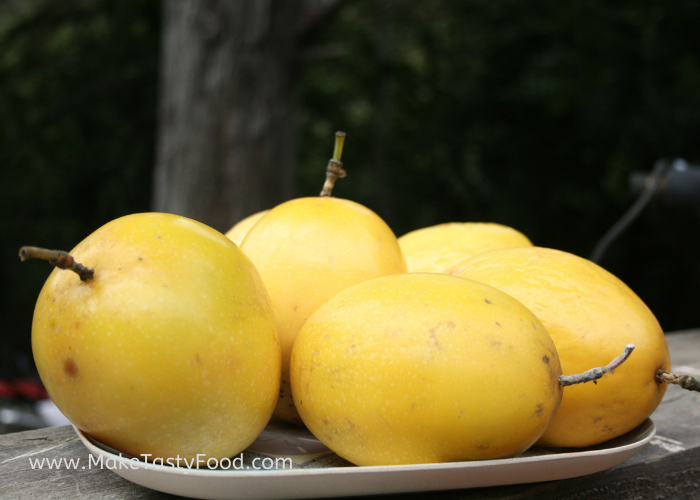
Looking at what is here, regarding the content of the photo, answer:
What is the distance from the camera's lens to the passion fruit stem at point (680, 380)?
683 mm

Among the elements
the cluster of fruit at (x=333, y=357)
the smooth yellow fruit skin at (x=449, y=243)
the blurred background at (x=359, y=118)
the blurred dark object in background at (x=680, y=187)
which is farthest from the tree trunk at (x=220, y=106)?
the cluster of fruit at (x=333, y=357)

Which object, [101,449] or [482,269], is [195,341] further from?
[482,269]

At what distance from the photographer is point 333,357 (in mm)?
683

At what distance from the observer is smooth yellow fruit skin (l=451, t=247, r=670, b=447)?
2.43 feet

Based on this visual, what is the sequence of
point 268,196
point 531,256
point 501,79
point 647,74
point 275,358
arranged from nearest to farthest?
point 275,358 < point 531,256 < point 268,196 < point 647,74 < point 501,79

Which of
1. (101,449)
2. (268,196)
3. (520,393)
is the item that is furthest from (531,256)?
(268,196)

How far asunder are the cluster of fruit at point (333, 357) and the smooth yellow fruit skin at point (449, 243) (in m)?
0.26

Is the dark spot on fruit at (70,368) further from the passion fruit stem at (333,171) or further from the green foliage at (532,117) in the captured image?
the green foliage at (532,117)

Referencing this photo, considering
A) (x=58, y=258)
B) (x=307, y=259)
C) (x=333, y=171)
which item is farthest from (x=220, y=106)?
(x=58, y=258)

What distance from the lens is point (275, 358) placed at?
73 cm

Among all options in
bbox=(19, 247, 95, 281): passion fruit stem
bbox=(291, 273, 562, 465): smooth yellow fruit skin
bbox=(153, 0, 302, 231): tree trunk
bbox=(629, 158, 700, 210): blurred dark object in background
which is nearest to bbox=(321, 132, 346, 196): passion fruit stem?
bbox=(291, 273, 562, 465): smooth yellow fruit skin

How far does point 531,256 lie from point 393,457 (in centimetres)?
37

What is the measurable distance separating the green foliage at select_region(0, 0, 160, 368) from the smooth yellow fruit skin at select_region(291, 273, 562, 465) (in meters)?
4.22

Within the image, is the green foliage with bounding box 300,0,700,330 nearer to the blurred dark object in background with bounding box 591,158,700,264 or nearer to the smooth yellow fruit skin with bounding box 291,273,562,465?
the blurred dark object in background with bounding box 591,158,700,264
